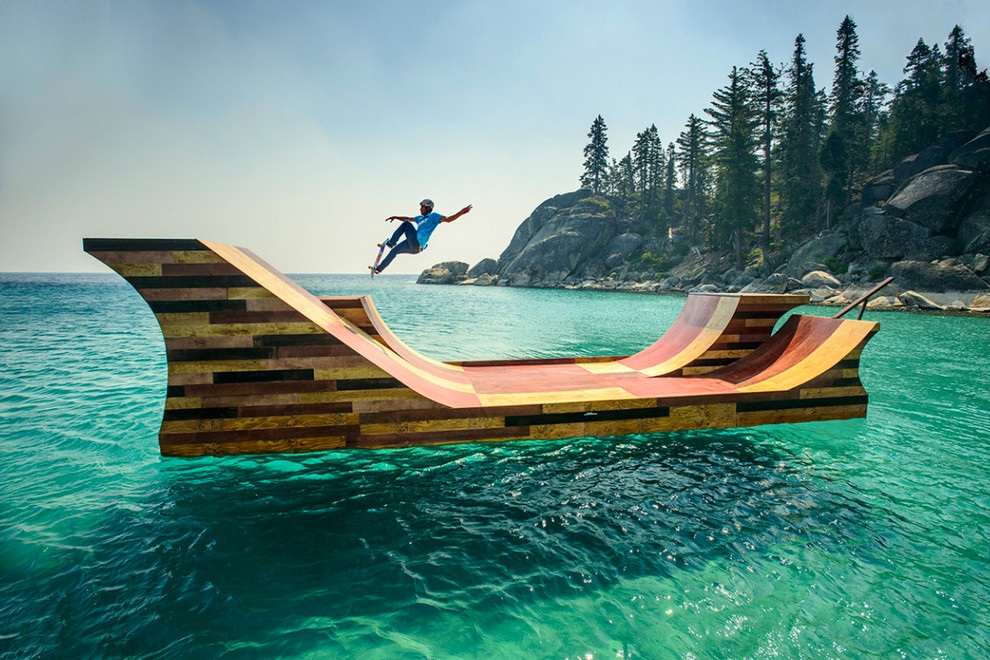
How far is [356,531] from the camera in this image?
4535 millimetres

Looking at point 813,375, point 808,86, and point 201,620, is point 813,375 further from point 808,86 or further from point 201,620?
point 808,86

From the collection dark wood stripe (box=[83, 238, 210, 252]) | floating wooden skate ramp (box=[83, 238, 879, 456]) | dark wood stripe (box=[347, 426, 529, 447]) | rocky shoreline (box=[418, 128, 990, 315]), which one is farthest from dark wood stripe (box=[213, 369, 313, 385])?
rocky shoreline (box=[418, 128, 990, 315])

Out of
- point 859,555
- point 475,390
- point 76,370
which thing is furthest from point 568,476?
point 76,370

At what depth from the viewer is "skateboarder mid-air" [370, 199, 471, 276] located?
891 centimetres

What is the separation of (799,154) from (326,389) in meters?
68.2

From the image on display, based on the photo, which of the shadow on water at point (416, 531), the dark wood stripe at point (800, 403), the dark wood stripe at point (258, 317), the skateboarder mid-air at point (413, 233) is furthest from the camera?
the skateboarder mid-air at point (413, 233)

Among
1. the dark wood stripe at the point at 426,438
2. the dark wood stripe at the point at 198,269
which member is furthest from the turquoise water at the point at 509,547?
the dark wood stripe at the point at 198,269

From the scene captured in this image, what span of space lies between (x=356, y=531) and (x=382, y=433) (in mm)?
1732

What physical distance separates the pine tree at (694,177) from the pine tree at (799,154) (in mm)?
15730

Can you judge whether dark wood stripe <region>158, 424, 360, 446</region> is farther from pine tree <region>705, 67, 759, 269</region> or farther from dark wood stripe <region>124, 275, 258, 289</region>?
pine tree <region>705, 67, 759, 269</region>

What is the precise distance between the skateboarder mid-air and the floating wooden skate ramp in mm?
2422

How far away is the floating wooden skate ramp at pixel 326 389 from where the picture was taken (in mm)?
5730

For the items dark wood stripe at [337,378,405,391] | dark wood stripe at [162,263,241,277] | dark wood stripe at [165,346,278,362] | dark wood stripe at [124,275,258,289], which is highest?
dark wood stripe at [162,263,241,277]

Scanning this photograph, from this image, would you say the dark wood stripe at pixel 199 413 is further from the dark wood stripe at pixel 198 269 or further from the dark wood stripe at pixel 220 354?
the dark wood stripe at pixel 198 269
